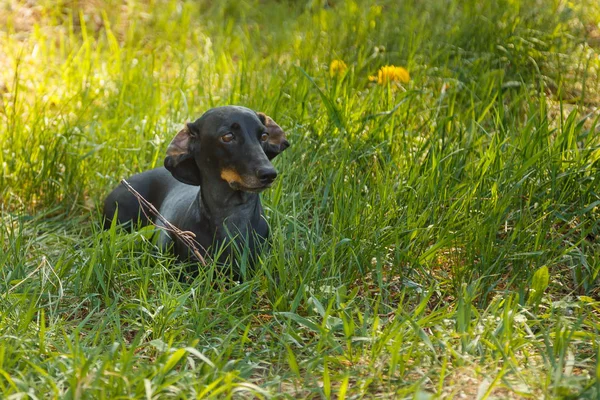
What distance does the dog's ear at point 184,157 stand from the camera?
3.50m

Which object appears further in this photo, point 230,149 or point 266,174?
point 230,149

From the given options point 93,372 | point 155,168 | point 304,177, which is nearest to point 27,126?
point 155,168

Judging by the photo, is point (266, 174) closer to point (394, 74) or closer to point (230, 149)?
point (230, 149)

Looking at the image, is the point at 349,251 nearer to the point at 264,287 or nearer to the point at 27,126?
the point at 264,287

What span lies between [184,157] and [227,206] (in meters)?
0.26

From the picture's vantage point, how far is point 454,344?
287cm

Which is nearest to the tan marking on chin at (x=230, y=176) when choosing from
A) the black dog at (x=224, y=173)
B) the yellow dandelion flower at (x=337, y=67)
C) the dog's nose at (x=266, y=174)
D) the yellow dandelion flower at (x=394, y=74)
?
the black dog at (x=224, y=173)

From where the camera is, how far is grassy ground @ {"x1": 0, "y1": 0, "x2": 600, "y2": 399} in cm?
272

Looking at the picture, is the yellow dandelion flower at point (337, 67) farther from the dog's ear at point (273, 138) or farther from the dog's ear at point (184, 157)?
the dog's ear at point (184, 157)

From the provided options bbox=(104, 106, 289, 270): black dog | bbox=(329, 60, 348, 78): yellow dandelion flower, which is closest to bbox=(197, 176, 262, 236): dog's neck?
bbox=(104, 106, 289, 270): black dog

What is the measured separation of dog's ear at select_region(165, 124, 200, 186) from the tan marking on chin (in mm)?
193

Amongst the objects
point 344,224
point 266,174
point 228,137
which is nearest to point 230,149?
point 228,137

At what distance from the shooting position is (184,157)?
350 centimetres

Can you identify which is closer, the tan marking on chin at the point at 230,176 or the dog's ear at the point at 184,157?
the tan marking on chin at the point at 230,176
